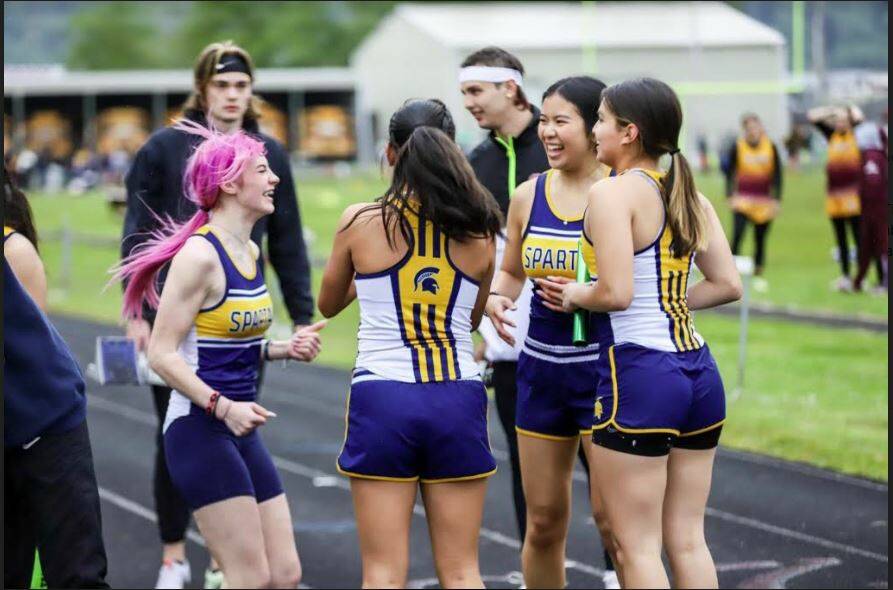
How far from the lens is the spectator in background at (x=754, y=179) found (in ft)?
64.3

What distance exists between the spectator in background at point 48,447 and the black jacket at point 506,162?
217cm

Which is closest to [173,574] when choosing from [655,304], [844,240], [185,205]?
[185,205]

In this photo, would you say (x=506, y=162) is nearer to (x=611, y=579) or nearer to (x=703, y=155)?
(x=611, y=579)

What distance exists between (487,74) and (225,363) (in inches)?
69.7

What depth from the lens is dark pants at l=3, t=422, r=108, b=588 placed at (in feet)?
14.5

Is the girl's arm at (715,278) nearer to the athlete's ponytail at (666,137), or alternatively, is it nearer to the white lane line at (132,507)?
the athlete's ponytail at (666,137)

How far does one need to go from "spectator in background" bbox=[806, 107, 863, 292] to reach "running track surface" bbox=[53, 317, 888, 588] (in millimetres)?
8718

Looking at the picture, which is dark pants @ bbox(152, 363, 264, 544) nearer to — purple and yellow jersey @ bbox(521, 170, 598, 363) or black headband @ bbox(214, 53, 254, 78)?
black headband @ bbox(214, 53, 254, 78)

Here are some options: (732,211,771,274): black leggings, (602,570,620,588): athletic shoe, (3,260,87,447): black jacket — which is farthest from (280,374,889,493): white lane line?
(732,211,771,274): black leggings

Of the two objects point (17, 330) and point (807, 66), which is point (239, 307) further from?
point (807, 66)

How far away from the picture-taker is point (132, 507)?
8.48 meters

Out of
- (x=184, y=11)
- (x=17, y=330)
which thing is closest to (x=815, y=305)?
(x=17, y=330)

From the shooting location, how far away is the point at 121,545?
24.8 ft

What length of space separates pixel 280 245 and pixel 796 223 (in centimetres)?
2461
